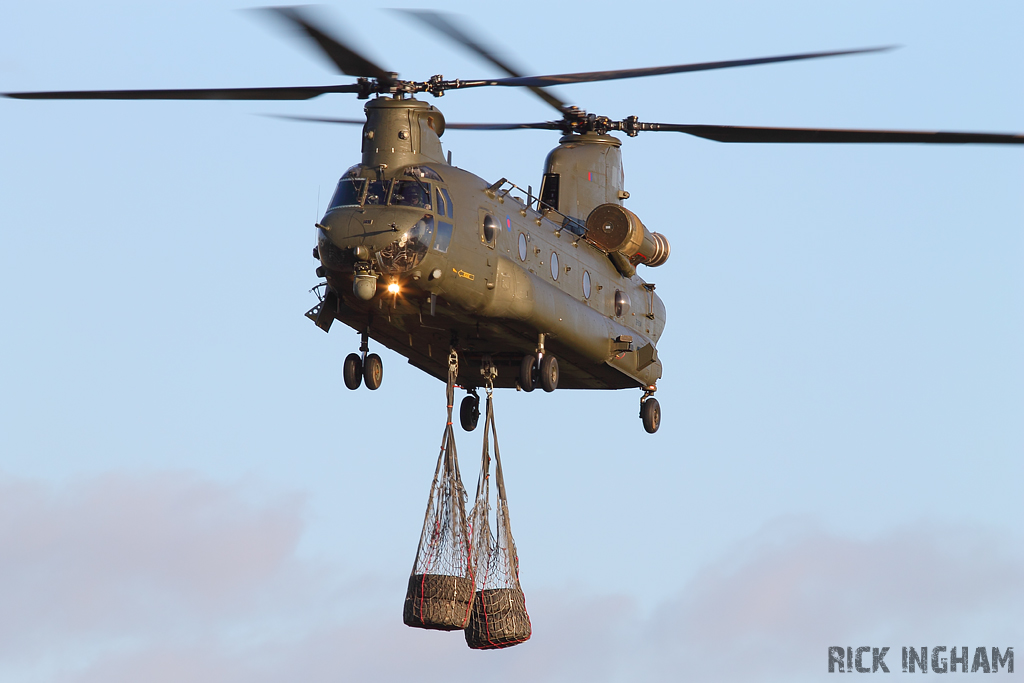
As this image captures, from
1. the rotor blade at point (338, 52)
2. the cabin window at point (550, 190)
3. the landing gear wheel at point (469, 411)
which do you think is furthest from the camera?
the cabin window at point (550, 190)

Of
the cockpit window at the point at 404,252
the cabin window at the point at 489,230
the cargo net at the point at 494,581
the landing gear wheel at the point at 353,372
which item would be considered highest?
the cabin window at the point at 489,230

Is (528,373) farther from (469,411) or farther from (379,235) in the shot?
(379,235)

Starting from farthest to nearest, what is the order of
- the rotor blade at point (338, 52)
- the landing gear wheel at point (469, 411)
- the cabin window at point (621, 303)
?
the cabin window at point (621, 303) < the landing gear wheel at point (469, 411) < the rotor blade at point (338, 52)

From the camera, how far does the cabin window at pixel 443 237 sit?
42344 mm

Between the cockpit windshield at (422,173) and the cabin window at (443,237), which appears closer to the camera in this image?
the cabin window at (443,237)

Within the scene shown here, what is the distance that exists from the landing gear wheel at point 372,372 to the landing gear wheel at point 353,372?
101mm

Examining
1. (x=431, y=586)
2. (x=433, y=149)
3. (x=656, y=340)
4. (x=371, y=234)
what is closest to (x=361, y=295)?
(x=371, y=234)

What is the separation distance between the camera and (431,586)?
45.3m

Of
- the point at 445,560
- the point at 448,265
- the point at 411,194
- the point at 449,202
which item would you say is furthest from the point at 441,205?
the point at 445,560

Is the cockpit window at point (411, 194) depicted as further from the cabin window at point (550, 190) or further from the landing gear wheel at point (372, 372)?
the cabin window at point (550, 190)

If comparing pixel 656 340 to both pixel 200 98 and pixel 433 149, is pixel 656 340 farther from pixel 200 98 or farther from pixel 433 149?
pixel 200 98

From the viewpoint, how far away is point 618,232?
49750 mm

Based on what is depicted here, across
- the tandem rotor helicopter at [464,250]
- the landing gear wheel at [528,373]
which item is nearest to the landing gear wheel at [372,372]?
the tandem rotor helicopter at [464,250]

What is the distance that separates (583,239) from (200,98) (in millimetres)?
9980
